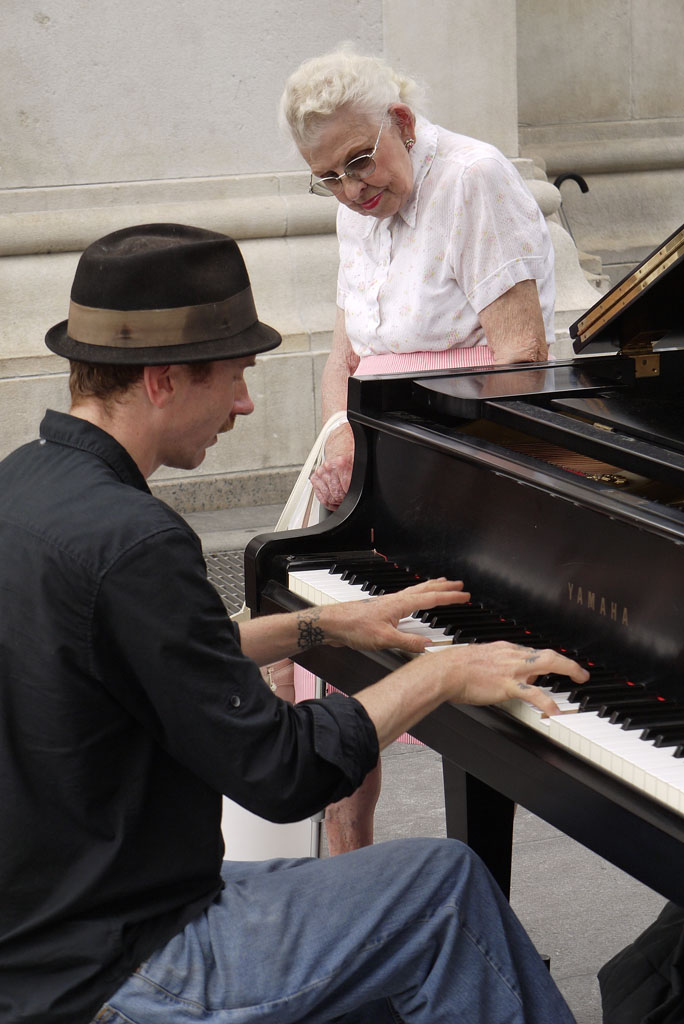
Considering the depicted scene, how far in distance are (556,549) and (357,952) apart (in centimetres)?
70

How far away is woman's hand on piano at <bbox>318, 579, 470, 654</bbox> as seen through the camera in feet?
6.97

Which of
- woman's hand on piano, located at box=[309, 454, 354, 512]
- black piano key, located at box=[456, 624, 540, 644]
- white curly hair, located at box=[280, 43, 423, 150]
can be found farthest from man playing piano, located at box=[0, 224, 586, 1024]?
white curly hair, located at box=[280, 43, 423, 150]

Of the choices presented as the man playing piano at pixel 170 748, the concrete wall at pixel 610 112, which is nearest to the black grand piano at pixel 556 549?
the man playing piano at pixel 170 748

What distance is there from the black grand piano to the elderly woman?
0.17m

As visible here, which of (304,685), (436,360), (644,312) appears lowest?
(304,685)

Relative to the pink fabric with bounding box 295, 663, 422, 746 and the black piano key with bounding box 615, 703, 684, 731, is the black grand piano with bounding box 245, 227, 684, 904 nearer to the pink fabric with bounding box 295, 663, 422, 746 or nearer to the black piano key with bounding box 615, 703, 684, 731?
the black piano key with bounding box 615, 703, 684, 731

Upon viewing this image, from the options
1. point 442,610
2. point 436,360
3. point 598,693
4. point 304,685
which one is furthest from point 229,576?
point 598,693

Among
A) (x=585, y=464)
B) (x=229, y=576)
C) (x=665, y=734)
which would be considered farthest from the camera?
(x=229, y=576)

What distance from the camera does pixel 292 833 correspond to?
282 centimetres

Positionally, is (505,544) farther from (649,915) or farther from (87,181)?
(87,181)

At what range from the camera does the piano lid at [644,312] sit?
2371 millimetres

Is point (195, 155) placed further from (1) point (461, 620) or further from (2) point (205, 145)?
(1) point (461, 620)

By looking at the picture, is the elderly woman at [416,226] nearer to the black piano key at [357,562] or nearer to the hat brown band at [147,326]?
the black piano key at [357,562]

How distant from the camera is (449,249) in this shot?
281cm
